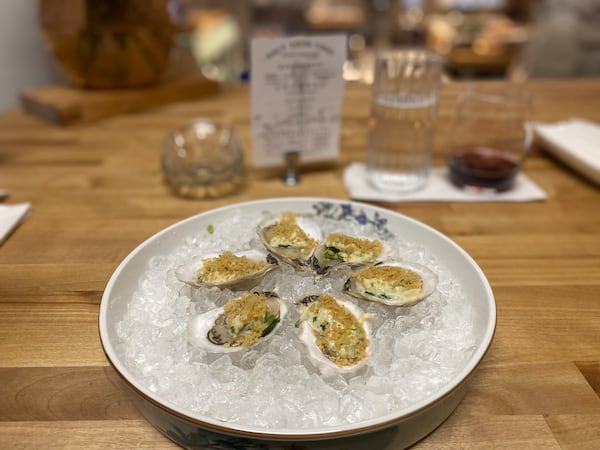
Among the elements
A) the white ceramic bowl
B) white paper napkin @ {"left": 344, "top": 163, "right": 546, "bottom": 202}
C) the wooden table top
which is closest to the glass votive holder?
the wooden table top

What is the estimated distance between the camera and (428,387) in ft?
1.91

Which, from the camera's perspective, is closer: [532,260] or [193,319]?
[193,319]

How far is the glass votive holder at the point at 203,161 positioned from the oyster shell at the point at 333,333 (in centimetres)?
60

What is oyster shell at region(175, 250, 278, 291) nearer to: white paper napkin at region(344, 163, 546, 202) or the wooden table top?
the wooden table top

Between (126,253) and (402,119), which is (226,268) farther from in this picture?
(402,119)

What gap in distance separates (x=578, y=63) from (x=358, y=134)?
110 inches

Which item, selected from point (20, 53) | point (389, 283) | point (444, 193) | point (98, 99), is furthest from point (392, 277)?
point (20, 53)

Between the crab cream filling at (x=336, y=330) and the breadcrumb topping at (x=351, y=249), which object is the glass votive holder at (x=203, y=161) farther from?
the crab cream filling at (x=336, y=330)

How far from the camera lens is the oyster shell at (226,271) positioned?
0.73 metres

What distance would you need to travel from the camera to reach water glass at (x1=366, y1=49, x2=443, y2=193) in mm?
1147

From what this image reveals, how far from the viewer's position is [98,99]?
1.69m

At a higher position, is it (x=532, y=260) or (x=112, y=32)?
(x=112, y=32)

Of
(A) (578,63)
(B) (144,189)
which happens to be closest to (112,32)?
(B) (144,189)

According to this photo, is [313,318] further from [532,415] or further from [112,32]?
[112,32]
